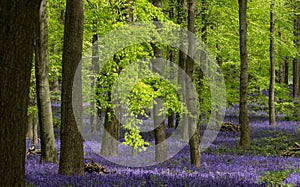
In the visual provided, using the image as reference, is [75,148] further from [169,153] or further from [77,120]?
[169,153]

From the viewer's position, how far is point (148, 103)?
11852 millimetres

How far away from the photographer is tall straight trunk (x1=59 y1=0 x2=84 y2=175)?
31.1 ft

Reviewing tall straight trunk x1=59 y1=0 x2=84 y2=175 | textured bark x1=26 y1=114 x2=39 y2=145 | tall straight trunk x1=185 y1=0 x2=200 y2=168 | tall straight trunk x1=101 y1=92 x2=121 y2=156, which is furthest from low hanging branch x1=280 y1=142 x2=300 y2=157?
textured bark x1=26 y1=114 x2=39 y2=145

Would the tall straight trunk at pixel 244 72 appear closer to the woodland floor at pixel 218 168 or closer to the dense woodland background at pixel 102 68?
the dense woodland background at pixel 102 68

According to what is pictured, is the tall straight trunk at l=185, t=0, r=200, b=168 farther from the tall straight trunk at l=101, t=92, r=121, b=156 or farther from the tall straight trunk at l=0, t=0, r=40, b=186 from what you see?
the tall straight trunk at l=0, t=0, r=40, b=186

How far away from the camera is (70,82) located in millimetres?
9547

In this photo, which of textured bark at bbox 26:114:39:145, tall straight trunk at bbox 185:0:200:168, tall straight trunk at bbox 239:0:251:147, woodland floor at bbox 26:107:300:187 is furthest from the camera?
textured bark at bbox 26:114:39:145

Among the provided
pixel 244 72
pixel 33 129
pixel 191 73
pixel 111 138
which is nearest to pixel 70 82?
pixel 191 73

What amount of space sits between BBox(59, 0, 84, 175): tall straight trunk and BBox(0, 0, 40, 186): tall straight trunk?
4.99 metres

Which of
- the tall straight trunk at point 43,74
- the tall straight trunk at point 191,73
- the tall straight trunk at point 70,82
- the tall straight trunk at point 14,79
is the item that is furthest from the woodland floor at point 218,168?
the tall straight trunk at point 14,79

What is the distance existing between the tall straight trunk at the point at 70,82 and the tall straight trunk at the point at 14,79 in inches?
196

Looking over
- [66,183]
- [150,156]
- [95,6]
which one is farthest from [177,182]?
[150,156]

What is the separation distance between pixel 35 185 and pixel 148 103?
4778 millimetres

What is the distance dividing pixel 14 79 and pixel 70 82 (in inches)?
205
